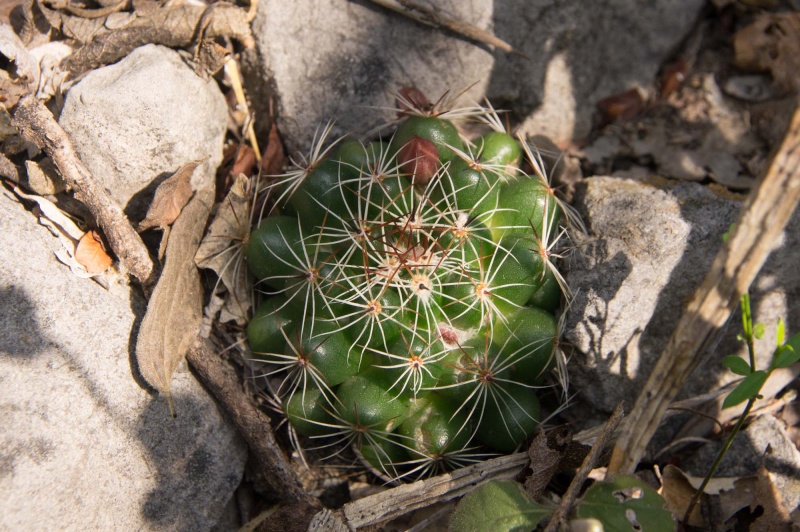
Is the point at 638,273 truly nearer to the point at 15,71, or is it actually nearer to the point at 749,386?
the point at 749,386

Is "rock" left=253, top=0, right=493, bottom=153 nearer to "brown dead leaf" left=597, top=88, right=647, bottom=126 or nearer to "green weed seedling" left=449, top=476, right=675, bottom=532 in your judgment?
"brown dead leaf" left=597, top=88, right=647, bottom=126

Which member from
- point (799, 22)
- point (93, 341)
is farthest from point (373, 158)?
point (799, 22)

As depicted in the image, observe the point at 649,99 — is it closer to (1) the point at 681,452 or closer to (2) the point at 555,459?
(1) the point at 681,452

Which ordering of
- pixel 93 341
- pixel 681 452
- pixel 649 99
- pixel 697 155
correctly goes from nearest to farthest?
1. pixel 93 341
2. pixel 681 452
3. pixel 697 155
4. pixel 649 99

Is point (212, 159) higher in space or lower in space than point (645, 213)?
lower

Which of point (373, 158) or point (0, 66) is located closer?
point (373, 158)

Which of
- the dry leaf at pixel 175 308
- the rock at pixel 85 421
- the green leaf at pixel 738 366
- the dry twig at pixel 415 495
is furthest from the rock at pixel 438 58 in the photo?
the green leaf at pixel 738 366
